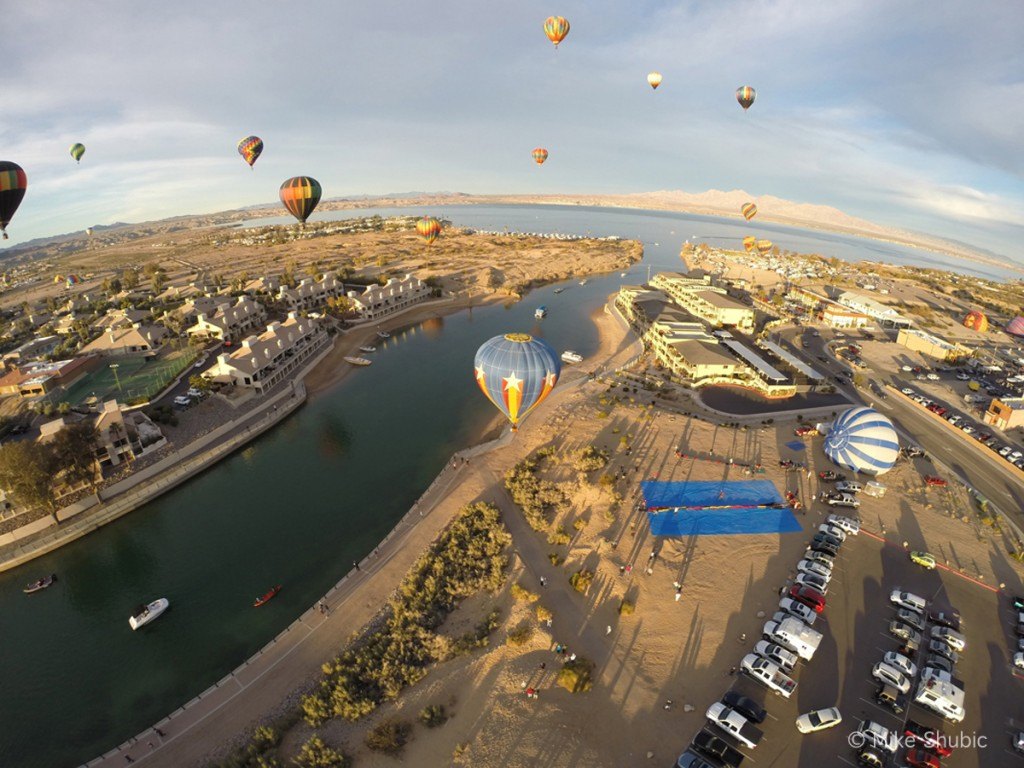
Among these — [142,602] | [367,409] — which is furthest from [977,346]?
[142,602]

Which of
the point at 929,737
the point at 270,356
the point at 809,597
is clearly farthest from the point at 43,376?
the point at 929,737

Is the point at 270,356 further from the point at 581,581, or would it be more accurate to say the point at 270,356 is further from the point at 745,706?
the point at 745,706

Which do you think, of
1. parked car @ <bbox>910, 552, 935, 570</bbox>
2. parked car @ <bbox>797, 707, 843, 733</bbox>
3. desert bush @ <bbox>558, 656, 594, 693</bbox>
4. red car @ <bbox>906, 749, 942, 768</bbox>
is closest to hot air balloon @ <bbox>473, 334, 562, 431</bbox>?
desert bush @ <bbox>558, 656, 594, 693</bbox>

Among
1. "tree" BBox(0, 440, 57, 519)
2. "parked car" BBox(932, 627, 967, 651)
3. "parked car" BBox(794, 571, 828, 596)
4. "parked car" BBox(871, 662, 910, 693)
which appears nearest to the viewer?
"parked car" BBox(871, 662, 910, 693)

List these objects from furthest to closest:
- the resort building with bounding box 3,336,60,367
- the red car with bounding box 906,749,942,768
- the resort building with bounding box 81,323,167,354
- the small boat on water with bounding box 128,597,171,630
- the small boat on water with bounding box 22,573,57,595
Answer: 1. the resort building with bounding box 81,323,167,354
2. the resort building with bounding box 3,336,60,367
3. the small boat on water with bounding box 22,573,57,595
4. the small boat on water with bounding box 128,597,171,630
5. the red car with bounding box 906,749,942,768

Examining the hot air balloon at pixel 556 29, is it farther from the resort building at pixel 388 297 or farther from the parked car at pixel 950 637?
the parked car at pixel 950 637

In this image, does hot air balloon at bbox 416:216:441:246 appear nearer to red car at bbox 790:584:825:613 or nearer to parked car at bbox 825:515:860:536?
parked car at bbox 825:515:860:536
